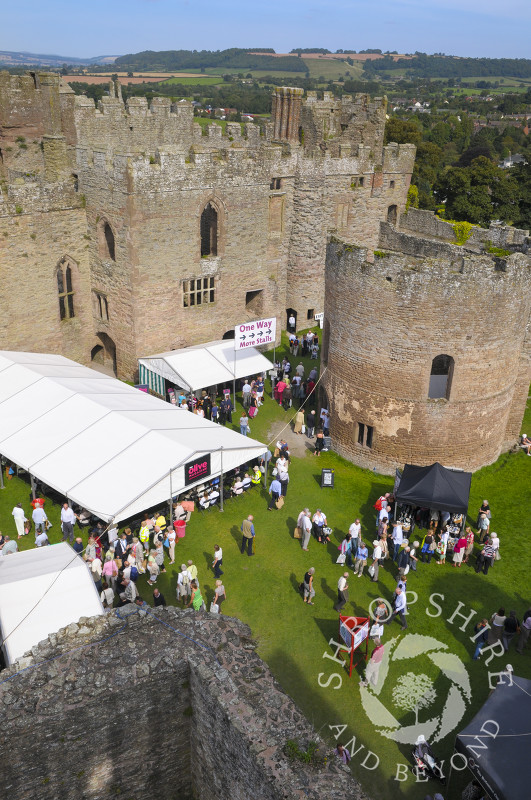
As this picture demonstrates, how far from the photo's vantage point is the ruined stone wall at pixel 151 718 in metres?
7.39

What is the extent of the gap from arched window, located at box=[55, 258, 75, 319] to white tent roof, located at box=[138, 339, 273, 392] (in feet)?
10.7

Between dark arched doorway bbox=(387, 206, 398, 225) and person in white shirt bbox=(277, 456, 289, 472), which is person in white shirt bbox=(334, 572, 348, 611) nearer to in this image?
person in white shirt bbox=(277, 456, 289, 472)

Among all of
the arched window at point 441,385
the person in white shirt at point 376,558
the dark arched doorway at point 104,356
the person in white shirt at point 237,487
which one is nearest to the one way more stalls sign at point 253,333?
the person in white shirt at point 237,487

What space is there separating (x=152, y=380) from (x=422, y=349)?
8.85m

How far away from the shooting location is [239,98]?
448 ft

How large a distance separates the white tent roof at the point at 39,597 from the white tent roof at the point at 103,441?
1690 millimetres

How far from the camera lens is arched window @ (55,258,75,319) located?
22.3 m

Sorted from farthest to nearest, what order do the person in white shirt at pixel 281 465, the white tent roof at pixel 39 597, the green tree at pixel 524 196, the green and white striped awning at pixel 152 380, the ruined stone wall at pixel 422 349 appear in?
the green tree at pixel 524 196 → the green and white striped awning at pixel 152 380 → the person in white shirt at pixel 281 465 → the ruined stone wall at pixel 422 349 → the white tent roof at pixel 39 597

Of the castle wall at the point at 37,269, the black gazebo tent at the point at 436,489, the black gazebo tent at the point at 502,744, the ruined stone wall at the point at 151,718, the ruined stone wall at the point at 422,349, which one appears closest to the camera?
the ruined stone wall at the point at 151,718

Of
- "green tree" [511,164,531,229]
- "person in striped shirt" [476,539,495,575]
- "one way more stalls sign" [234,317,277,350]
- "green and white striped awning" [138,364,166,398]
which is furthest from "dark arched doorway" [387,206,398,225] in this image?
"person in striped shirt" [476,539,495,575]

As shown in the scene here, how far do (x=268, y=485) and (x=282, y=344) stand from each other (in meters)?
11.0

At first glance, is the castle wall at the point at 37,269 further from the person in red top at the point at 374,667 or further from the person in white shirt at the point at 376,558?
the person in red top at the point at 374,667

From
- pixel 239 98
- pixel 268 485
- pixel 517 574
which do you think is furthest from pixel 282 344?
pixel 239 98

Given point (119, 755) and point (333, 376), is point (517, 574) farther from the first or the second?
point (119, 755)
